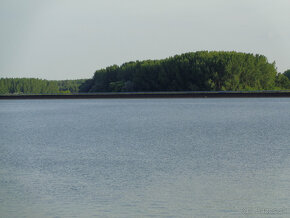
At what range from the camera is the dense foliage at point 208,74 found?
118 m

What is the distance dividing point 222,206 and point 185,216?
94cm

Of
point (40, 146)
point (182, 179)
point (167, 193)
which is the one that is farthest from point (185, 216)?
point (40, 146)

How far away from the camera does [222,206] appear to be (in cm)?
922

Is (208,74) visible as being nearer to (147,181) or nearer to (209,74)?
(209,74)

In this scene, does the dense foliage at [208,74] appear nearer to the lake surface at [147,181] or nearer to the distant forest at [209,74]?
the distant forest at [209,74]

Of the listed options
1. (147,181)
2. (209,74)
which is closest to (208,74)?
(209,74)

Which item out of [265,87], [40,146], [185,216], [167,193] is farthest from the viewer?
[265,87]

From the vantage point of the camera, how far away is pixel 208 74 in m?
119

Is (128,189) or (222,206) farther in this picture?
(128,189)

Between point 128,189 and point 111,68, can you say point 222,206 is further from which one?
point 111,68

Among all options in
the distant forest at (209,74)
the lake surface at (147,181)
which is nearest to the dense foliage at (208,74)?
the distant forest at (209,74)

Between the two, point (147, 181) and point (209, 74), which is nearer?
point (147, 181)

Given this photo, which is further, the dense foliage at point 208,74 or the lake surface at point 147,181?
the dense foliage at point 208,74

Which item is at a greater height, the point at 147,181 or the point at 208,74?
the point at 208,74
